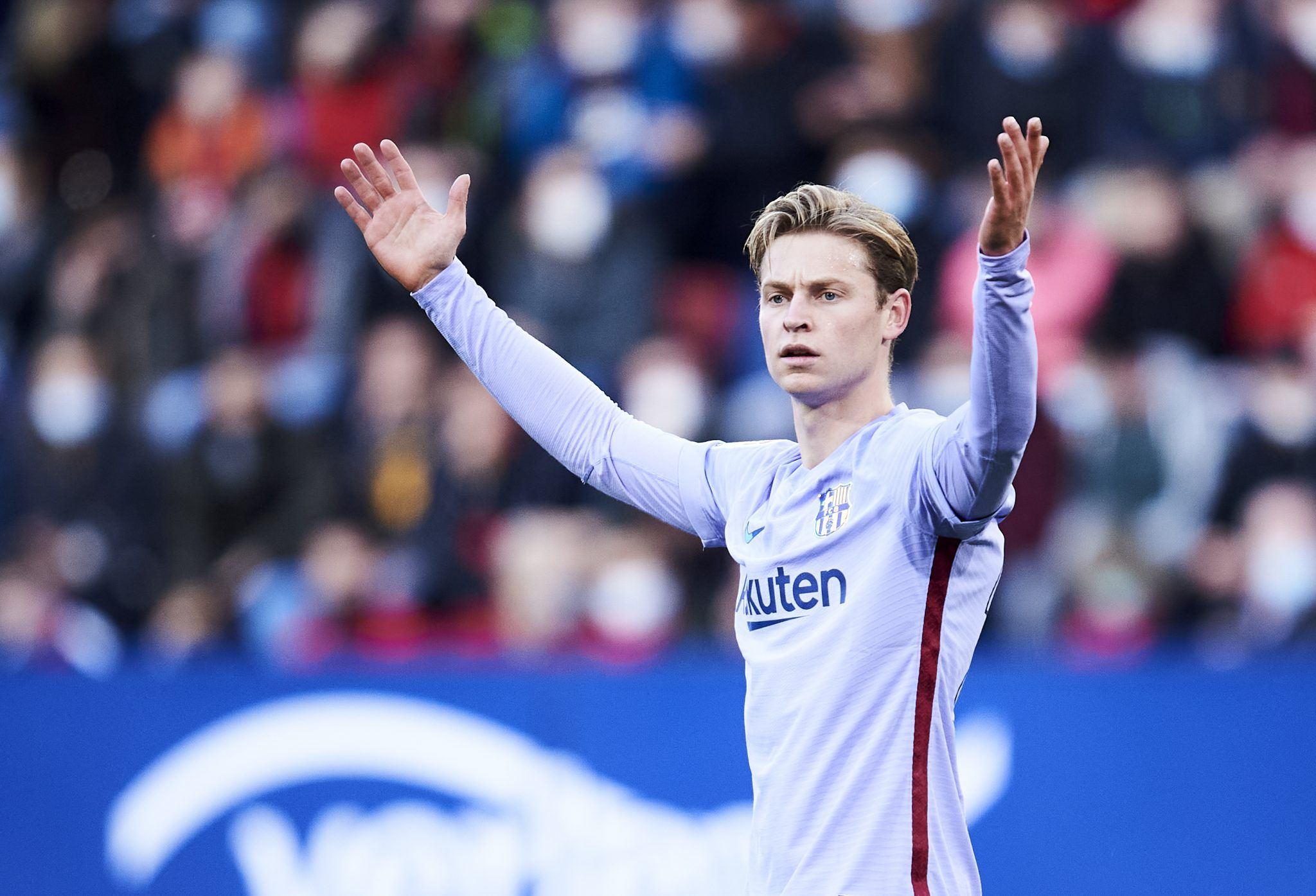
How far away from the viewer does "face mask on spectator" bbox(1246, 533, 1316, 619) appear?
691cm

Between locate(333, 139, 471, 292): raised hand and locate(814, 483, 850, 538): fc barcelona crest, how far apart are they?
111 centimetres

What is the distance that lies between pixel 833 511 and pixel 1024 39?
592 cm

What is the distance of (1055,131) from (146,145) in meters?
6.05

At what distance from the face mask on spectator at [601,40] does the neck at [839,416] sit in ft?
20.5

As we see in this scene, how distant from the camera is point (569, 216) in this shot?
888 centimetres

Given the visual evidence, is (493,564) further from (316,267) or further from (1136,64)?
(1136,64)

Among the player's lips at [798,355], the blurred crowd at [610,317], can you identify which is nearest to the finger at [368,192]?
the player's lips at [798,355]

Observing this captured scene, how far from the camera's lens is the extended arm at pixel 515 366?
396 cm

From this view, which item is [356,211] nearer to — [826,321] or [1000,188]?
[826,321]

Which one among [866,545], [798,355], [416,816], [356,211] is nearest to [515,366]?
[356,211]

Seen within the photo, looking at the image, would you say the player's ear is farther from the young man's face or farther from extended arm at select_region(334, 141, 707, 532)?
extended arm at select_region(334, 141, 707, 532)

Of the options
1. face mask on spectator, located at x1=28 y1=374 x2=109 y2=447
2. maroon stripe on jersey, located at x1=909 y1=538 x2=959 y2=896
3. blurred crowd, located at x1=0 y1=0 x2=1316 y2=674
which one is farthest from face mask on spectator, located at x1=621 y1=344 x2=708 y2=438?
maroon stripe on jersey, located at x1=909 y1=538 x2=959 y2=896

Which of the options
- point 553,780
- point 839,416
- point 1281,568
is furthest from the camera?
point 1281,568

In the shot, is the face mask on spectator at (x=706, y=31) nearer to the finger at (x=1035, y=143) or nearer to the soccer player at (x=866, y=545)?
the soccer player at (x=866, y=545)
